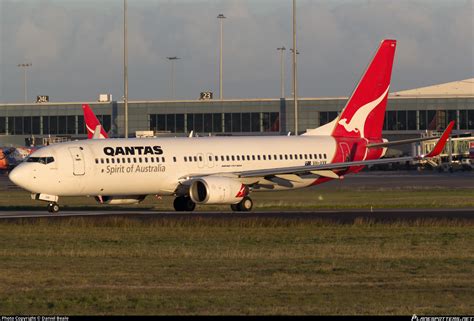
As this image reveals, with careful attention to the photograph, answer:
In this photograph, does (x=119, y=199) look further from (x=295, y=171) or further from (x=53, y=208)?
(x=295, y=171)

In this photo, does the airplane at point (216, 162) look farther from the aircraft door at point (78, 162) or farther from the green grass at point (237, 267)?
the green grass at point (237, 267)

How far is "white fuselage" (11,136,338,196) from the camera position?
49188mm

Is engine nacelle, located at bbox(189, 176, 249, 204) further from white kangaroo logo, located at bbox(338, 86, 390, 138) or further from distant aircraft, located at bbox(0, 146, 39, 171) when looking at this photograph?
distant aircraft, located at bbox(0, 146, 39, 171)

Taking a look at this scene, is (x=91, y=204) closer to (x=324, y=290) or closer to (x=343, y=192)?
(x=343, y=192)

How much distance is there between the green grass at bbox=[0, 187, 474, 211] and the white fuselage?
235cm

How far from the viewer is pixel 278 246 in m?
32.2

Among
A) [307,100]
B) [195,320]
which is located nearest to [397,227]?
[195,320]

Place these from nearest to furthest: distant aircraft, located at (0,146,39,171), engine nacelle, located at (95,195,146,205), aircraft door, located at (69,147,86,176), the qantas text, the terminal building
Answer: aircraft door, located at (69,147,86,176) < the qantas text < engine nacelle, located at (95,195,146,205) < distant aircraft, located at (0,146,39,171) < the terminal building

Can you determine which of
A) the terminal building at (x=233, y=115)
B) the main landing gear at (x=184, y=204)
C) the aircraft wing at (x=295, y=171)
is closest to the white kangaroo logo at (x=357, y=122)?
the aircraft wing at (x=295, y=171)

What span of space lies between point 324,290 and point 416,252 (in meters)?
8.09

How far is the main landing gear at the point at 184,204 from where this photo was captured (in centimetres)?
5210

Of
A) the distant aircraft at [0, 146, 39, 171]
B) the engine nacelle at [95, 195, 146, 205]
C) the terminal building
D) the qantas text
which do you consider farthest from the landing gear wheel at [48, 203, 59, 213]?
the terminal building

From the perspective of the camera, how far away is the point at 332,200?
2375 inches

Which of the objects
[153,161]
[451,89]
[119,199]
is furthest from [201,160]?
[451,89]
